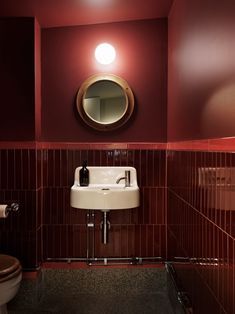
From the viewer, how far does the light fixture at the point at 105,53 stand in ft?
8.87

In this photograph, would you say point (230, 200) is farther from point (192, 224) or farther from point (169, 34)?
point (169, 34)

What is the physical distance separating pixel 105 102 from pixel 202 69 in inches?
47.2

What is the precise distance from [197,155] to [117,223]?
1225 millimetres

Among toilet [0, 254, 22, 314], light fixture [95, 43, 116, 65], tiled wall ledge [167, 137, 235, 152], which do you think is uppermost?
light fixture [95, 43, 116, 65]

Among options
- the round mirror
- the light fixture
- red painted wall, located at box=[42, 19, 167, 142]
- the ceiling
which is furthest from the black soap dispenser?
the ceiling

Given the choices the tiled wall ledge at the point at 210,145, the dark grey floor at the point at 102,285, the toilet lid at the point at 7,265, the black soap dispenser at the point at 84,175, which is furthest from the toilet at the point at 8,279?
the tiled wall ledge at the point at 210,145

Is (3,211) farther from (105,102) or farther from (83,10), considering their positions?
(83,10)

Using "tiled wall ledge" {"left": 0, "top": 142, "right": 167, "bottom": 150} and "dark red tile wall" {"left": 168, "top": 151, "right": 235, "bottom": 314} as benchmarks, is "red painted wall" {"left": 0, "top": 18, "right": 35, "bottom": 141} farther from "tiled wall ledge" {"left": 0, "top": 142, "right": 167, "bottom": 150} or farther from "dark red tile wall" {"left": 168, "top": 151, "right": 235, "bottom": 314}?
"dark red tile wall" {"left": 168, "top": 151, "right": 235, "bottom": 314}

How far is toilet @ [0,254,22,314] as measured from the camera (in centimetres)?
203

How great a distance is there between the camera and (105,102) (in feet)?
Answer: 8.97

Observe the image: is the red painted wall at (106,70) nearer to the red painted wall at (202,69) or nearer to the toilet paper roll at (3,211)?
the red painted wall at (202,69)

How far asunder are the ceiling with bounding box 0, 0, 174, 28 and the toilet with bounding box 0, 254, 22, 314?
167cm

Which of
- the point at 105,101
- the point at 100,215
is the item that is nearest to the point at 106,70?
the point at 105,101

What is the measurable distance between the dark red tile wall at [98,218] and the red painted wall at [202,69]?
19.9 inches
